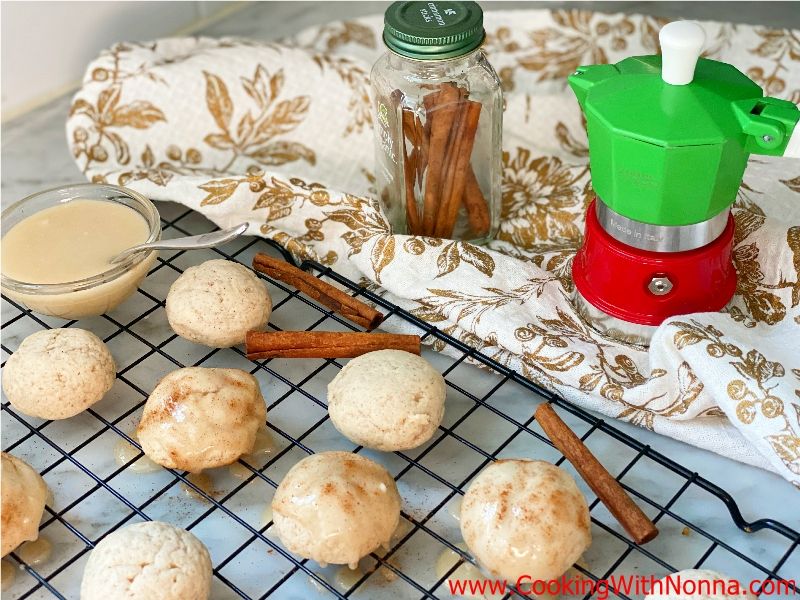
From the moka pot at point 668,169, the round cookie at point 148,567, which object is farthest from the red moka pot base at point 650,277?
the round cookie at point 148,567

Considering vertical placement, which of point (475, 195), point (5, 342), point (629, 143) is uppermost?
point (629, 143)

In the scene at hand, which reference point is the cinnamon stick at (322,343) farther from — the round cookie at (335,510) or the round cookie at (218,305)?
the round cookie at (335,510)

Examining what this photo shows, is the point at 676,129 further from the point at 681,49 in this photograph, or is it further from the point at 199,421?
the point at 199,421

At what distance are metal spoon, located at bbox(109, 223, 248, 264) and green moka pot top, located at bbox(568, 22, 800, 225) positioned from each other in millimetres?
480

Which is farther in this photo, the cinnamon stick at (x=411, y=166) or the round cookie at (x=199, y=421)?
the cinnamon stick at (x=411, y=166)

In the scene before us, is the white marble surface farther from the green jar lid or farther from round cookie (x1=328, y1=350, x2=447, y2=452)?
the green jar lid

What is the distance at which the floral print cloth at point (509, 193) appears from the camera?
1.16 metres

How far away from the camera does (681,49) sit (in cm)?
106

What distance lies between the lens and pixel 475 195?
1.41 m

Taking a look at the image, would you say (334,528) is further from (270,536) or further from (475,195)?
(475,195)

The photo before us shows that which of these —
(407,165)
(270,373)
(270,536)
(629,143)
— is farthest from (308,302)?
(629,143)

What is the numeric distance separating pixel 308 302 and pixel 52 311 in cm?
33

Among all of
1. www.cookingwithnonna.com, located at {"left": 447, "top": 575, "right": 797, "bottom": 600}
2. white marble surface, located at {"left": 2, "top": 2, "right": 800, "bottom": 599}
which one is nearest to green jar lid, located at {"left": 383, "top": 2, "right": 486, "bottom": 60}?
white marble surface, located at {"left": 2, "top": 2, "right": 800, "bottom": 599}

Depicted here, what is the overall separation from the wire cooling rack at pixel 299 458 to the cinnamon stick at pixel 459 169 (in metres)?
0.18
